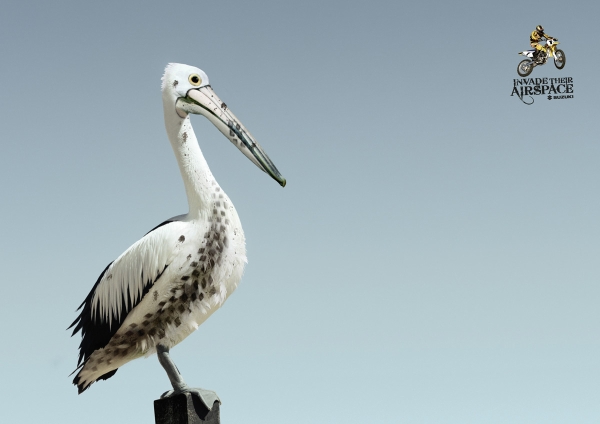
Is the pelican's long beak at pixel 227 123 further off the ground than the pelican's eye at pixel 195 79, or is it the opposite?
the pelican's eye at pixel 195 79

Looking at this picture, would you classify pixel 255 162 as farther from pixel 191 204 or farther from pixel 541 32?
pixel 541 32

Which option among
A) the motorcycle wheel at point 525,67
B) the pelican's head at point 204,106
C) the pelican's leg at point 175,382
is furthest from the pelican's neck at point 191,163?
the motorcycle wheel at point 525,67

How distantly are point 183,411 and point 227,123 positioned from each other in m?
2.98

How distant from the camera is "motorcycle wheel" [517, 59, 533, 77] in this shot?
14.1 m

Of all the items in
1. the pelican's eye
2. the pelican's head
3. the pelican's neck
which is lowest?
the pelican's neck

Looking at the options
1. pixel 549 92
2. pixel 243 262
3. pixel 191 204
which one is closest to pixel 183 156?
pixel 191 204

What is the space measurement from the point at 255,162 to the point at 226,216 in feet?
2.28

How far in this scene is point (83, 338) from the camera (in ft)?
32.3

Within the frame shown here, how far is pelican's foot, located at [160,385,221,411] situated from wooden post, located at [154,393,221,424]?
31 millimetres

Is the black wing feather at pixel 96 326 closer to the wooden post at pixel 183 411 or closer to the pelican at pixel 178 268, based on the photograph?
the pelican at pixel 178 268

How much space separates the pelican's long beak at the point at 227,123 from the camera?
31.6 ft

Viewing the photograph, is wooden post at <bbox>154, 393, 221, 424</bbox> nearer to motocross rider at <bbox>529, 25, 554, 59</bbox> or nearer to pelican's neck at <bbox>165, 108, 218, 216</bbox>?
pelican's neck at <bbox>165, 108, 218, 216</bbox>

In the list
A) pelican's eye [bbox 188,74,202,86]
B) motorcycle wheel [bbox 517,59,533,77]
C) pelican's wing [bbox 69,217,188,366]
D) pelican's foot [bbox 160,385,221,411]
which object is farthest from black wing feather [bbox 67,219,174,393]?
motorcycle wheel [bbox 517,59,533,77]

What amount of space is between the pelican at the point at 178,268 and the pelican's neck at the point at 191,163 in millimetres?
Result: 10
